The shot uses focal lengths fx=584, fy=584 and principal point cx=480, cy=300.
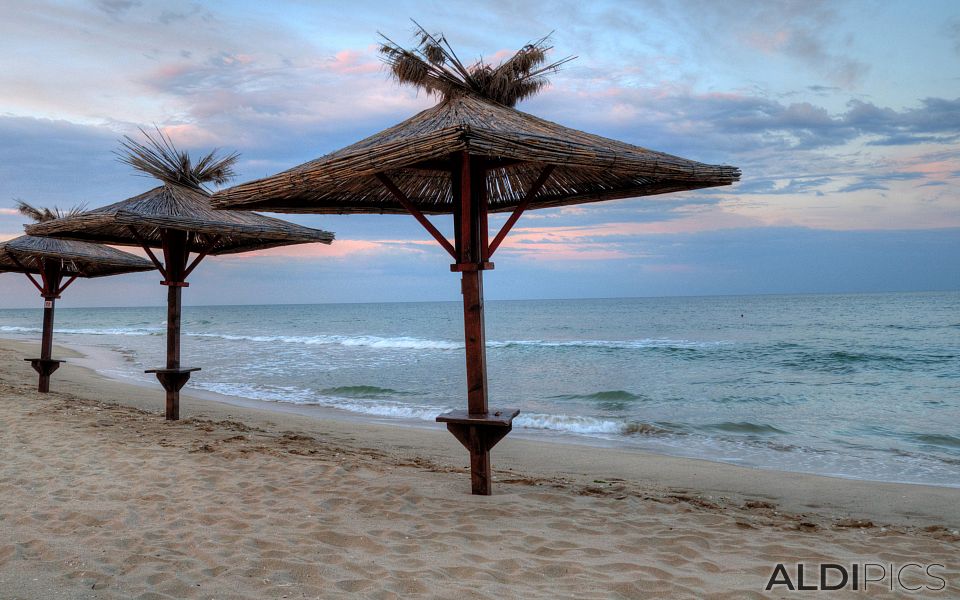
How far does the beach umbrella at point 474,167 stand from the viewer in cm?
376

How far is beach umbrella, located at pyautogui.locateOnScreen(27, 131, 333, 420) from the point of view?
259 inches

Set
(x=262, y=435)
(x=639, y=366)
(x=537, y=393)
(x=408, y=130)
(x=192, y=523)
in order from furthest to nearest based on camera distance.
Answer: (x=639, y=366) < (x=537, y=393) < (x=262, y=435) < (x=408, y=130) < (x=192, y=523)

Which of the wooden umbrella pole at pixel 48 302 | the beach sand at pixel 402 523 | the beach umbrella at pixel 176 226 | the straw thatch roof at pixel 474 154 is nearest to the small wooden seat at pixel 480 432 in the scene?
the beach sand at pixel 402 523

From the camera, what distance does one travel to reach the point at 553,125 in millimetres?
4770

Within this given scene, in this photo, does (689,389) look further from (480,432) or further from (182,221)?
(182,221)

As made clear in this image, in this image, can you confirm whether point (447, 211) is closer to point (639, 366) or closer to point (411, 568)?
point (411, 568)

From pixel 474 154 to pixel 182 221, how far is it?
4282 millimetres

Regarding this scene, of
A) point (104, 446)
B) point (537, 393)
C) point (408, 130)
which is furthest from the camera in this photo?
point (537, 393)

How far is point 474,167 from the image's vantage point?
438cm

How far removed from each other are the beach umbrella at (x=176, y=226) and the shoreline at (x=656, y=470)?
7.23 feet

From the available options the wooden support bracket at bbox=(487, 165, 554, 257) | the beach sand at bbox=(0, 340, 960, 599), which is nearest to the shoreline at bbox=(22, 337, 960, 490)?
the beach sand at bbox=(0, 340, 960, 599)

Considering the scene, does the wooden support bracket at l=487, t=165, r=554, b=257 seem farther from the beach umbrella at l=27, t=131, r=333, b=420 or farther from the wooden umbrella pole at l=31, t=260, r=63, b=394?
the wooden umbrella pole at l=31, t=260, r=63, b=394

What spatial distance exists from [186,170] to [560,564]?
23.0ft

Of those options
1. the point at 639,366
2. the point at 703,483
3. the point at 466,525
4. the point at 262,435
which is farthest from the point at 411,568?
the point at 639,366
